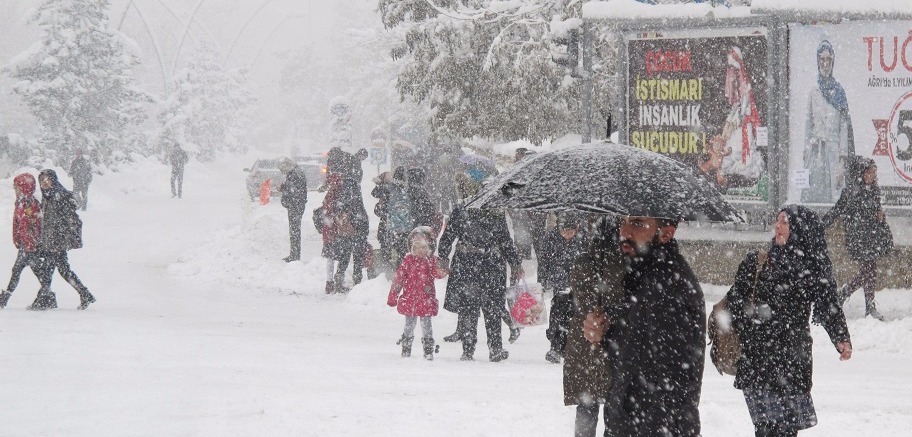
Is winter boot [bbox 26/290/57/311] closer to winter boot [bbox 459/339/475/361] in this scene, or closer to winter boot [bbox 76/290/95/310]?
winter boot [bbox 76/290/95/310]

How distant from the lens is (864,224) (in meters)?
12.0

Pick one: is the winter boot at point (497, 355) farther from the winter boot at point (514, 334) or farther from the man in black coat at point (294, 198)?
the man in black coat at point (294, 198)

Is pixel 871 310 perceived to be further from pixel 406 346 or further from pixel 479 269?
pixel 406 346

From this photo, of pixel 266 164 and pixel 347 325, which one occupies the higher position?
pixel 266 164

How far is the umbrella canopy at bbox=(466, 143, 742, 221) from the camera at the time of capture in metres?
4.95

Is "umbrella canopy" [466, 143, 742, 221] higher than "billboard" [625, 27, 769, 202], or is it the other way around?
"billboard" [625, 27, 769, 202]

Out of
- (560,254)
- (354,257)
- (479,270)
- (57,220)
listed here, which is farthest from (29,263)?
(560,254)

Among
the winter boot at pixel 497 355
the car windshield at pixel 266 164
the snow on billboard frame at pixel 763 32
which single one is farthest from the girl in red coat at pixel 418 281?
the car windshield at pixel 266 164

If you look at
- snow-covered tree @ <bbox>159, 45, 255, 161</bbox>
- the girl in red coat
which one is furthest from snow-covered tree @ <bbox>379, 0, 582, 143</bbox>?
snow-covered tree @ <bbox>159, 45, 255, 161</bbox>

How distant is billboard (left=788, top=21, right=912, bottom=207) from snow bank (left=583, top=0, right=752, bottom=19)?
2.78ft

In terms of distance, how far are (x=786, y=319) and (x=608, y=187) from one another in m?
1.31

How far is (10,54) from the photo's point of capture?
9912cm

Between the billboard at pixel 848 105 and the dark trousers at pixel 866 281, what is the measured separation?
6.86 feet

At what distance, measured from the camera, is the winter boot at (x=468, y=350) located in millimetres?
10211
